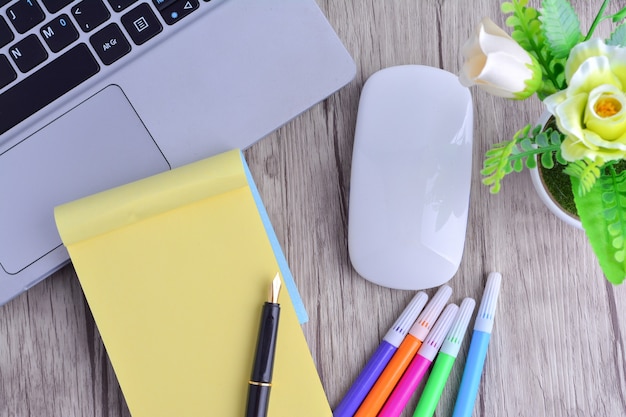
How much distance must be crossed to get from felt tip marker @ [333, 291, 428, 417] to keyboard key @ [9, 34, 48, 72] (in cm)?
33

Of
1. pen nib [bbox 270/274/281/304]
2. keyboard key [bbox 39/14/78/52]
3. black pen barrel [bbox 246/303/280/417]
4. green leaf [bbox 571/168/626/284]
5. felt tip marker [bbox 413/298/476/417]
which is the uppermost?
keyboard key [bbox 39/14/78/52]

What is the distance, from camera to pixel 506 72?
1.00 feet

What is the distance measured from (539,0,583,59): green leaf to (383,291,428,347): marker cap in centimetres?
21

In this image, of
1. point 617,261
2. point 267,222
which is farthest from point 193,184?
point 617,261

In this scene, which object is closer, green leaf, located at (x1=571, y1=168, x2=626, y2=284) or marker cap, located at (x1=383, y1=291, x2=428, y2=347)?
green leaf, located at (x1=571, y1=168, x2=626, y2=284)

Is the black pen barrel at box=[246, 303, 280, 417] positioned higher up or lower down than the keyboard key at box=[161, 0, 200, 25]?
lower down

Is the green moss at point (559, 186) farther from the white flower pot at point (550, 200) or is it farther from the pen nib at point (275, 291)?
the pen nib at point (275, 291)

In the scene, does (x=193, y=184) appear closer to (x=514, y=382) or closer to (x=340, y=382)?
(x=340, y=382)

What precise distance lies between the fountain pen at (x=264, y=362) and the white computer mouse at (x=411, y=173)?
0.09 metres

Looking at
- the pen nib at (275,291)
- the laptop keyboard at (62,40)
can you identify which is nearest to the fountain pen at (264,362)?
the pen nib at (275,291)

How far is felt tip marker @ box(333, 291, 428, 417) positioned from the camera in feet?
1.49

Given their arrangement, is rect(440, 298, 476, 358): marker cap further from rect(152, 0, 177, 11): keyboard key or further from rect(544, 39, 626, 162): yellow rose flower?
rect(152, 0, 177, 11): keyboard key

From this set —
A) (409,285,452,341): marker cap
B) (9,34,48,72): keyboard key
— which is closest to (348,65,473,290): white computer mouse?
(409,285,452,341): marker cap

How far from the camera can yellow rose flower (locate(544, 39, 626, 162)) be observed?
0.31m
